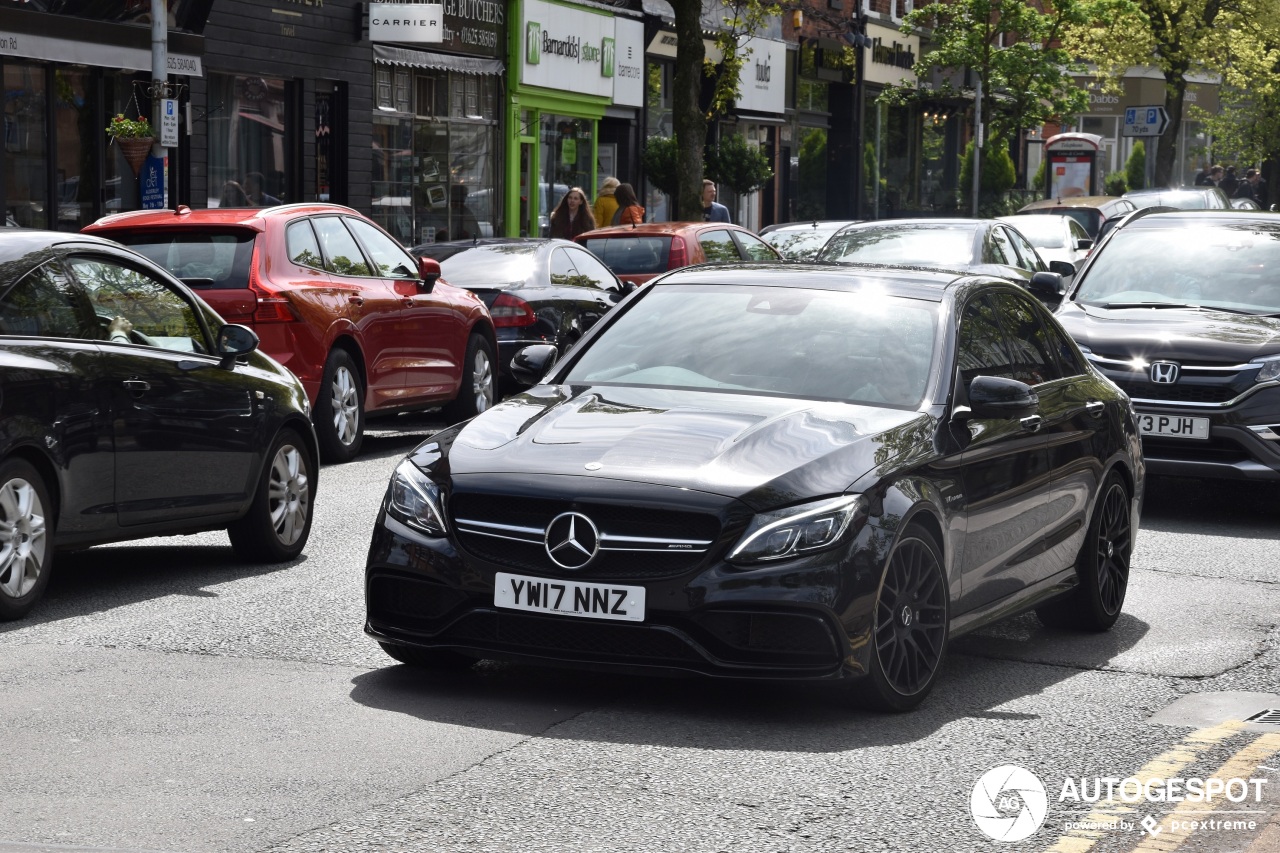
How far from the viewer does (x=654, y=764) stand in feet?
19.2

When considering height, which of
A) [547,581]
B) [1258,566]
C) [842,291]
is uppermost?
[842,291]

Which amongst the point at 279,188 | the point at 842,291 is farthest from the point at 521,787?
the point at 279,188

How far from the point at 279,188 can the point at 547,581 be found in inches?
836

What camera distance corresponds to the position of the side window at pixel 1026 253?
67.2 ft

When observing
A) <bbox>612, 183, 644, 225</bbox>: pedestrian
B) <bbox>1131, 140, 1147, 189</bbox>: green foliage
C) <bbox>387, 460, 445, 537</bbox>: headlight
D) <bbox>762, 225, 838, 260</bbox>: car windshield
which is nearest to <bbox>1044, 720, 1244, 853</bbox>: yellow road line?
<bbox>387, 460, 445, 537</bbox>: headlight

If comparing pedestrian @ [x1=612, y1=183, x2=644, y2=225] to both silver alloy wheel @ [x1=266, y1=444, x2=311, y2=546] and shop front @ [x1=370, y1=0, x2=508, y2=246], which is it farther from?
silver alloy wheel @ [x1=266, y1=444, x2=311, y2=546]

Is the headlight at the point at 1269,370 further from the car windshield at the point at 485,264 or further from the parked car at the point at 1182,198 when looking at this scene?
the parked car at the point at 1182,198

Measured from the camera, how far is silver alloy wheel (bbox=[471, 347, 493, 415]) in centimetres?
1630

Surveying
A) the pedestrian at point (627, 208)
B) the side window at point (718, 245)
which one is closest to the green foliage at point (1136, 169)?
the pedestrian at point (627, 208)

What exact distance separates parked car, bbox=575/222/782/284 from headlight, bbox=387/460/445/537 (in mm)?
13477

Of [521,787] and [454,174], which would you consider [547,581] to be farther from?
[454,174]

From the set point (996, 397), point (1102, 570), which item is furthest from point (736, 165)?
point (996, 397)

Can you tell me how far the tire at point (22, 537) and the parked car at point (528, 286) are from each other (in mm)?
9219

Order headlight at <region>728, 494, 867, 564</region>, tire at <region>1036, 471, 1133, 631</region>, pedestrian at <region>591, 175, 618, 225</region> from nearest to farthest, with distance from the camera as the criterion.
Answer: headlight at <region>728, 494, 867, 564</region>, tire at <region>1036, 471, 1133, 631</region>, pedestrian at <region>591, 175, 618, 225</region>
